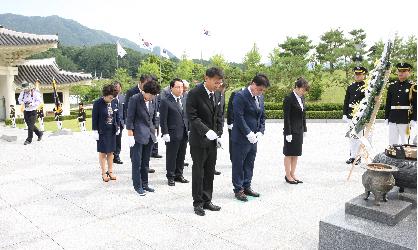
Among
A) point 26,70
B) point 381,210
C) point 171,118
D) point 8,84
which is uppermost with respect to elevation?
point 26,70

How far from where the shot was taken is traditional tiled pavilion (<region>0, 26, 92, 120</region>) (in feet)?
74.0

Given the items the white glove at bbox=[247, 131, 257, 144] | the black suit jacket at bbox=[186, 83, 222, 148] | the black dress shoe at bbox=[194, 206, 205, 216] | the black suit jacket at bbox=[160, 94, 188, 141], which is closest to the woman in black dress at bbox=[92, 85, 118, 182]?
the black suit jacket at bbox=[160, 94, 188, 141]

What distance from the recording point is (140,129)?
5379mm

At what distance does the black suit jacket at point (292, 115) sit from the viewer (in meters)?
5.77

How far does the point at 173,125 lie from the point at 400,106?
472 cm

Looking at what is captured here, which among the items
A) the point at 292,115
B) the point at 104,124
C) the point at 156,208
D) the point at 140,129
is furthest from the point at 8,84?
the point at 292,115

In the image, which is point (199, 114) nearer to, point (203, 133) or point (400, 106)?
point (203, 133)

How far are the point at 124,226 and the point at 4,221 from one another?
64.7 inches

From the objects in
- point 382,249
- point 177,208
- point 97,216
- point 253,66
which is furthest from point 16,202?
point 253,66

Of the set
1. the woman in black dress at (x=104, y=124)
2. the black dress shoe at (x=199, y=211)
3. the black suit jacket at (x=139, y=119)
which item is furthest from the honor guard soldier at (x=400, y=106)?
the woman in black dress at (x=104, y=124)

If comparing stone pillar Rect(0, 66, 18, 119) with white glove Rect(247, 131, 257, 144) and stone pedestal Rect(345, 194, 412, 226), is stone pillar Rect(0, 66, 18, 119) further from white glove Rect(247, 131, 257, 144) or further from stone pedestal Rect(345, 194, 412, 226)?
stone pedestal Rect(345, 194, 412, 226)

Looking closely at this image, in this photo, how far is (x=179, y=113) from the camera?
618 centimetres

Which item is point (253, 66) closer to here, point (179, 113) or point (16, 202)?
point (179, 113)

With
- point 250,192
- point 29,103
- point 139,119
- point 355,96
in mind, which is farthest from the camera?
point 29,103
